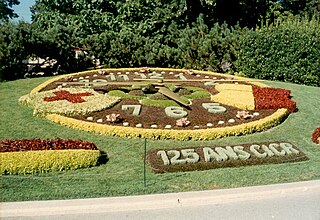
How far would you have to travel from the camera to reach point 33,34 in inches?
632

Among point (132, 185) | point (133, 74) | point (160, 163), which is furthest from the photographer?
point (133, 74)

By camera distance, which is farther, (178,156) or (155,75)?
(155,75)

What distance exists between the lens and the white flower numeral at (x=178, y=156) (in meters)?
7.08

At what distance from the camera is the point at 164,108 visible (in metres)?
10.3

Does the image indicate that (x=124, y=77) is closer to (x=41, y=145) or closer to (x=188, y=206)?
(x=41, y=145)

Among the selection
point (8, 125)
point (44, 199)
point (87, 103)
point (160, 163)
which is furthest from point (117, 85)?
point (44, 199)

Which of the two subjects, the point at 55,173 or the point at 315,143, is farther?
the point at 315,143

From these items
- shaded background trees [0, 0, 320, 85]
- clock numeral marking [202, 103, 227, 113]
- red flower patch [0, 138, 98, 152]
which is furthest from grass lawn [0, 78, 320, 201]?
shaded background trees [0, 0, 320, 85]

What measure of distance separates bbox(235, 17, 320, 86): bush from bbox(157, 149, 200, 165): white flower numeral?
9.61 metres

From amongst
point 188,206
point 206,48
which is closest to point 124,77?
point 206,48

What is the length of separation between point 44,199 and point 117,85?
6903 millimetres

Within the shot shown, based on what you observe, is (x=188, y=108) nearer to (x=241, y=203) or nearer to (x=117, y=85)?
(x=117, y=85)

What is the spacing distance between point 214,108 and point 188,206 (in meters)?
4.78

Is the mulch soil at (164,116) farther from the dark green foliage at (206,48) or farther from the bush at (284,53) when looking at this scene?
the dark green foliage at (206,48)
